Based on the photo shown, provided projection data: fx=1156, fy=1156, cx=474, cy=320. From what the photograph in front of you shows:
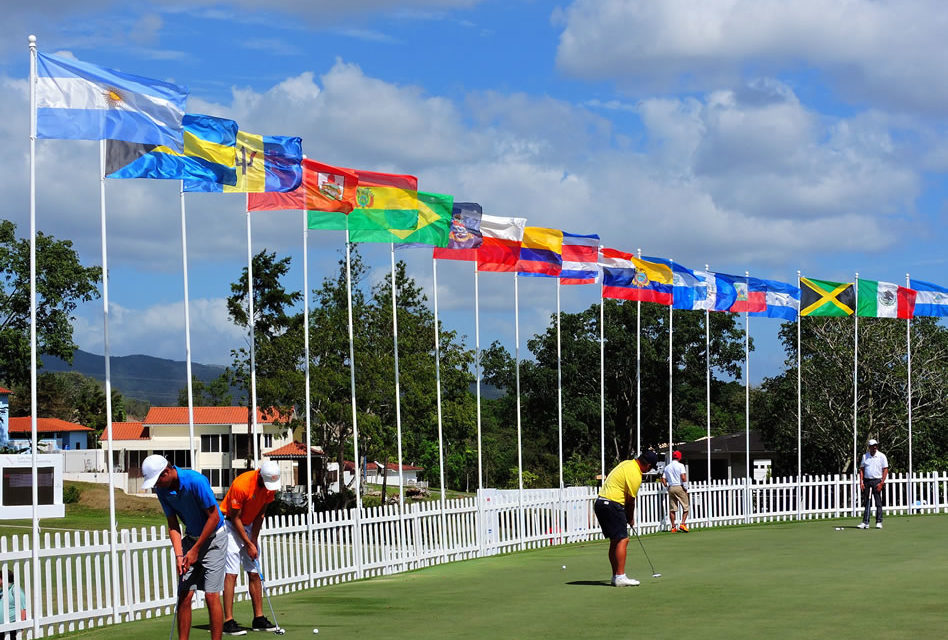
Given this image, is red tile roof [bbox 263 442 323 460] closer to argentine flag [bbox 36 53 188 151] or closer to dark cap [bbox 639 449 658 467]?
argentine flag [bbox 36 53 188 151]

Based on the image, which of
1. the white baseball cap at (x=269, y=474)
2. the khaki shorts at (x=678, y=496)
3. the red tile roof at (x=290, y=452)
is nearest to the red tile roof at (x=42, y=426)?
the red tile roof at (x=290, y=452)

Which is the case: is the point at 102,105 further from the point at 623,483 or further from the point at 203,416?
the point at 203,416

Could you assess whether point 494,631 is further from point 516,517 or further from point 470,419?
point 470,419

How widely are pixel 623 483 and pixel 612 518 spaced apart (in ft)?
1.45

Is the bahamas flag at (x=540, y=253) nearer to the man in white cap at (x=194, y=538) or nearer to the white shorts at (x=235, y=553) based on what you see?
the white shorts at (x=235, y=553)

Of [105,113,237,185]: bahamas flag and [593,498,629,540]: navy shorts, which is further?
[105,113,237,185]: bahamas flag

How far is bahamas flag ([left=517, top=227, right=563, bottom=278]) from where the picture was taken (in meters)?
26.3

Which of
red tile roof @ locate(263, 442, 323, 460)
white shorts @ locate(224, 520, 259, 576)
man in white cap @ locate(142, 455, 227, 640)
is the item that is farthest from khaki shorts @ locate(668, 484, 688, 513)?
red tile roof @ locate(263, 442, 323, 460)

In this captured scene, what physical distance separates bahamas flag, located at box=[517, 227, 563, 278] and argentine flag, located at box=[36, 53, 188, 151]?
12374 mm

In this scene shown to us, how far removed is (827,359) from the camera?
49.0 m

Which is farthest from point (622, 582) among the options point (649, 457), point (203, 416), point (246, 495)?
point (203, 416)

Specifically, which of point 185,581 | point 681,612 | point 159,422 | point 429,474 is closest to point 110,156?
point 185,581

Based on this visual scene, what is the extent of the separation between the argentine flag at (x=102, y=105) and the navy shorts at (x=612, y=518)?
7089 mm

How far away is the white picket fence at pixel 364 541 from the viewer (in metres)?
12.9
